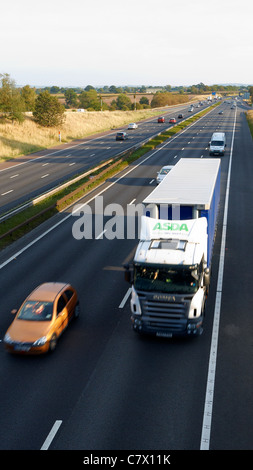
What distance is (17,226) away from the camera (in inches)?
1006

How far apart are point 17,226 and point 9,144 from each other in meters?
A: 41.6

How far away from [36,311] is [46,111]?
2681 inches

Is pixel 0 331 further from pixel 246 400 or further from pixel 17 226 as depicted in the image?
pixel 17 226

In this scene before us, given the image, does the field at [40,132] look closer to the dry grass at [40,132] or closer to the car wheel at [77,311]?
the dry grass at [40,132]

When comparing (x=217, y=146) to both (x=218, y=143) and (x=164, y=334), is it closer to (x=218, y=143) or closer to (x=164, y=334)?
(x=218, y=143)

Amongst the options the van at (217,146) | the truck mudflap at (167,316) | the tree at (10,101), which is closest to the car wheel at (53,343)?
the truck mudflap at (167,316)

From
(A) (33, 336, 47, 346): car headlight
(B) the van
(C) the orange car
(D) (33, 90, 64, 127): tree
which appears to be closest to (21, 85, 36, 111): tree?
(D) (33, 90, 64, 127): tree

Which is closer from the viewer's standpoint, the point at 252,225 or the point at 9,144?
the point at 252,225

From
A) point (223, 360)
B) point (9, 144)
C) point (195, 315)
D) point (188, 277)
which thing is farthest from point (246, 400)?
point (9, 144)

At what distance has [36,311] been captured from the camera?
48.0 ft

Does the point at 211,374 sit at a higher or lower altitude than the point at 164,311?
lower

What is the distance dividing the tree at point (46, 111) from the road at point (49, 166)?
6.09 m

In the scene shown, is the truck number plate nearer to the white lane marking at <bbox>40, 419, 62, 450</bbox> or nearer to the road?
the white lane marking at <bbox>40, 419, 62, 450</bbox>

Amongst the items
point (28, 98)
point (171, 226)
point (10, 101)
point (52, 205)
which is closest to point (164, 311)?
point (171, 226)
